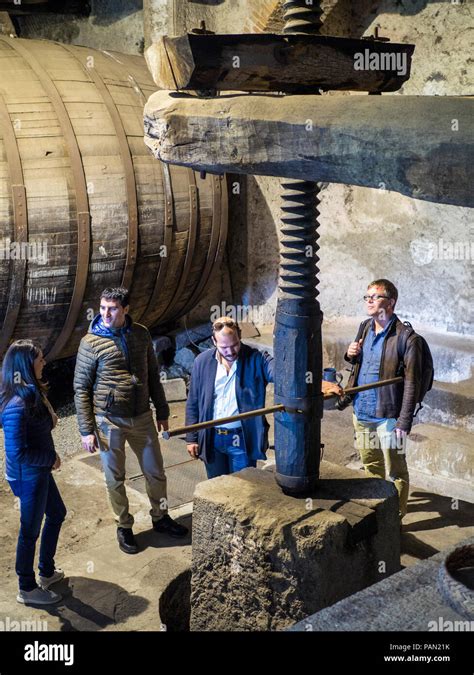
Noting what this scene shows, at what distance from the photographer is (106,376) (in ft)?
14.2

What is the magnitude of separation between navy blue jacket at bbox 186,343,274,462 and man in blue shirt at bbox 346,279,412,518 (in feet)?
1.86

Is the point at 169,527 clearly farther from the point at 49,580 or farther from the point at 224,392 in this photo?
the point at 224,392

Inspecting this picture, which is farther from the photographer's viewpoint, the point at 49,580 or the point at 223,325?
the point at 223,325

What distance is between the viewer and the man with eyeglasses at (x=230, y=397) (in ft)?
13.3

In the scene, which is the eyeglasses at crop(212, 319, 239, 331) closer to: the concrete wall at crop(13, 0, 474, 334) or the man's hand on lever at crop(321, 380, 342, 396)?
the man's hand on lever at crop(321, 380, 342, 396)

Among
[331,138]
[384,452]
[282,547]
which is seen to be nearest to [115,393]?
[384,452]

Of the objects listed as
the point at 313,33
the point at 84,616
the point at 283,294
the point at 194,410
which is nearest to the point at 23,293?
the point at 194,410

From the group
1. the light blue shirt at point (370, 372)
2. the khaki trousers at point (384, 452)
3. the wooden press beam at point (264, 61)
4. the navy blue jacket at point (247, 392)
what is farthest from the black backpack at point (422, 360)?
the wooden press beam at point (264, 61)

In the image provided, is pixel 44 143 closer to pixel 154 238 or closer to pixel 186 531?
pixel 154 238

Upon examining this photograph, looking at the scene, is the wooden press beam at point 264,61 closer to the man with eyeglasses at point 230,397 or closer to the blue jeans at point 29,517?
the man with eyeglasses at point 230,397

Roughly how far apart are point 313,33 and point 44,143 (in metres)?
3.15

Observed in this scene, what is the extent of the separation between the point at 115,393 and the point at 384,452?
4.95ft

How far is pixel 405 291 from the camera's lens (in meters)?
6.82

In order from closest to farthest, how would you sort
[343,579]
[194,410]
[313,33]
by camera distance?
[313,33], [343,579], [194,410]
